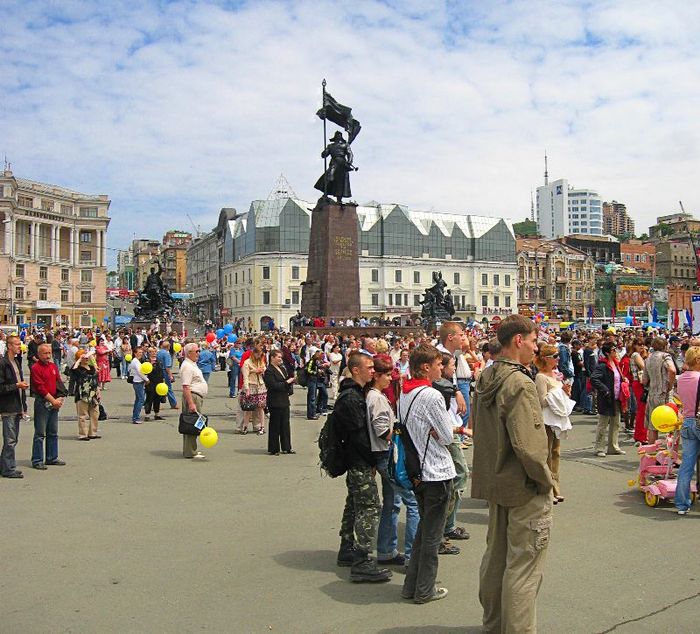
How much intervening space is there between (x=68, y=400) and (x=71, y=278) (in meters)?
81.2

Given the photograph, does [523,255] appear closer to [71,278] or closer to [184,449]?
[71,278]

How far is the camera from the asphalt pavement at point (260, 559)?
4.54 meters

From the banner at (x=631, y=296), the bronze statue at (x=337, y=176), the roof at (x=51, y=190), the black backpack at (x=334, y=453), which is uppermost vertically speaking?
the roof at (x=51, y=190)

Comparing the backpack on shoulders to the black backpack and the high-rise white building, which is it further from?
the high-rise white building

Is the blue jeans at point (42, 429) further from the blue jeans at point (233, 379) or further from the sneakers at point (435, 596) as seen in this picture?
the blue jeans at point (233, 379)

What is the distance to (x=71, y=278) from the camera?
9288cm

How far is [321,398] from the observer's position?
15.4 m

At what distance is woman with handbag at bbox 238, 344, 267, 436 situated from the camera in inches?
483

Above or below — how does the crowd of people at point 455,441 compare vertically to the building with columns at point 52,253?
below

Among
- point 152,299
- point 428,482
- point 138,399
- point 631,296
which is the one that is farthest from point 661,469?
point 631,296

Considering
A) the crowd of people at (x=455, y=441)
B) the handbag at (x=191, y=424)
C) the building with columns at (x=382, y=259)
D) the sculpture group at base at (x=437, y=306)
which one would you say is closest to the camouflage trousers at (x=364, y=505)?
the crowd of people at (x=455, y=441)

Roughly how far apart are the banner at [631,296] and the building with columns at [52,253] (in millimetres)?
73289

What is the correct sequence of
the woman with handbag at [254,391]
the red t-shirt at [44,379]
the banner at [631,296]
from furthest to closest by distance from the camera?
the banner at [631,296] < the woman with handbag at [254,391] < the red t-shirt at [44,379]

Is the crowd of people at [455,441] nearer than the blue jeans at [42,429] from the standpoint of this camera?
Yes
